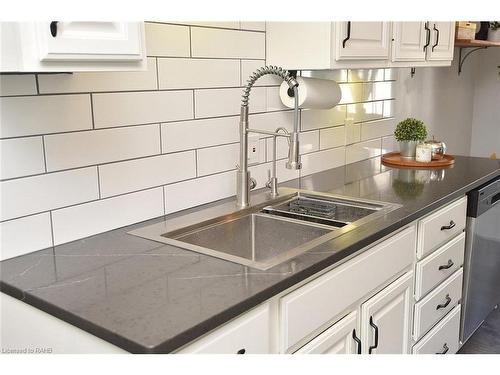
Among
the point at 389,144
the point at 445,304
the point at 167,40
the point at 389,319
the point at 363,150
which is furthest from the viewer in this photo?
the point at 389,144

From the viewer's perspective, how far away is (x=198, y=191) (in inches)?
73.0

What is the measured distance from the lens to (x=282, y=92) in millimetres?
2100

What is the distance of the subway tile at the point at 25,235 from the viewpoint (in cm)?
133

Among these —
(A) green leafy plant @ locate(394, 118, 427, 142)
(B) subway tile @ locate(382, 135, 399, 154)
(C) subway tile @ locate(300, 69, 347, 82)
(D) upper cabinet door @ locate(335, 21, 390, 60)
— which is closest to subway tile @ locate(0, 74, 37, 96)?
(D) upper cabinet door @ locate(335, 21, 390, 60)

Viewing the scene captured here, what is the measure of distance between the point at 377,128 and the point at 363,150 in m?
0.16

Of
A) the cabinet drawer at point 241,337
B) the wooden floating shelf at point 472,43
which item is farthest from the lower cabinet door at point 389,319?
the wooden floating shelf at point 472,43

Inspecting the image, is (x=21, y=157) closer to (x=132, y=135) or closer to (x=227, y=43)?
(x=132, y=135)

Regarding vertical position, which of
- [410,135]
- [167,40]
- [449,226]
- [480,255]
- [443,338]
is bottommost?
[443,338]

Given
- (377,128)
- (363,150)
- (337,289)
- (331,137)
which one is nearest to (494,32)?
(377,128)

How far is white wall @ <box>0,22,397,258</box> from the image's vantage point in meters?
1.35

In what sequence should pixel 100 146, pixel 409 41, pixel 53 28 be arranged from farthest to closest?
pixel 409 41
pixel 100 146
pixel 53 28

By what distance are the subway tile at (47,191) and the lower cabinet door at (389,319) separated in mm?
Result: 864

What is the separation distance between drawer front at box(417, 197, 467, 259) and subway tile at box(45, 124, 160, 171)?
3.17ft

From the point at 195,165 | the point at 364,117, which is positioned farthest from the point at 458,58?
the point at 195,165
